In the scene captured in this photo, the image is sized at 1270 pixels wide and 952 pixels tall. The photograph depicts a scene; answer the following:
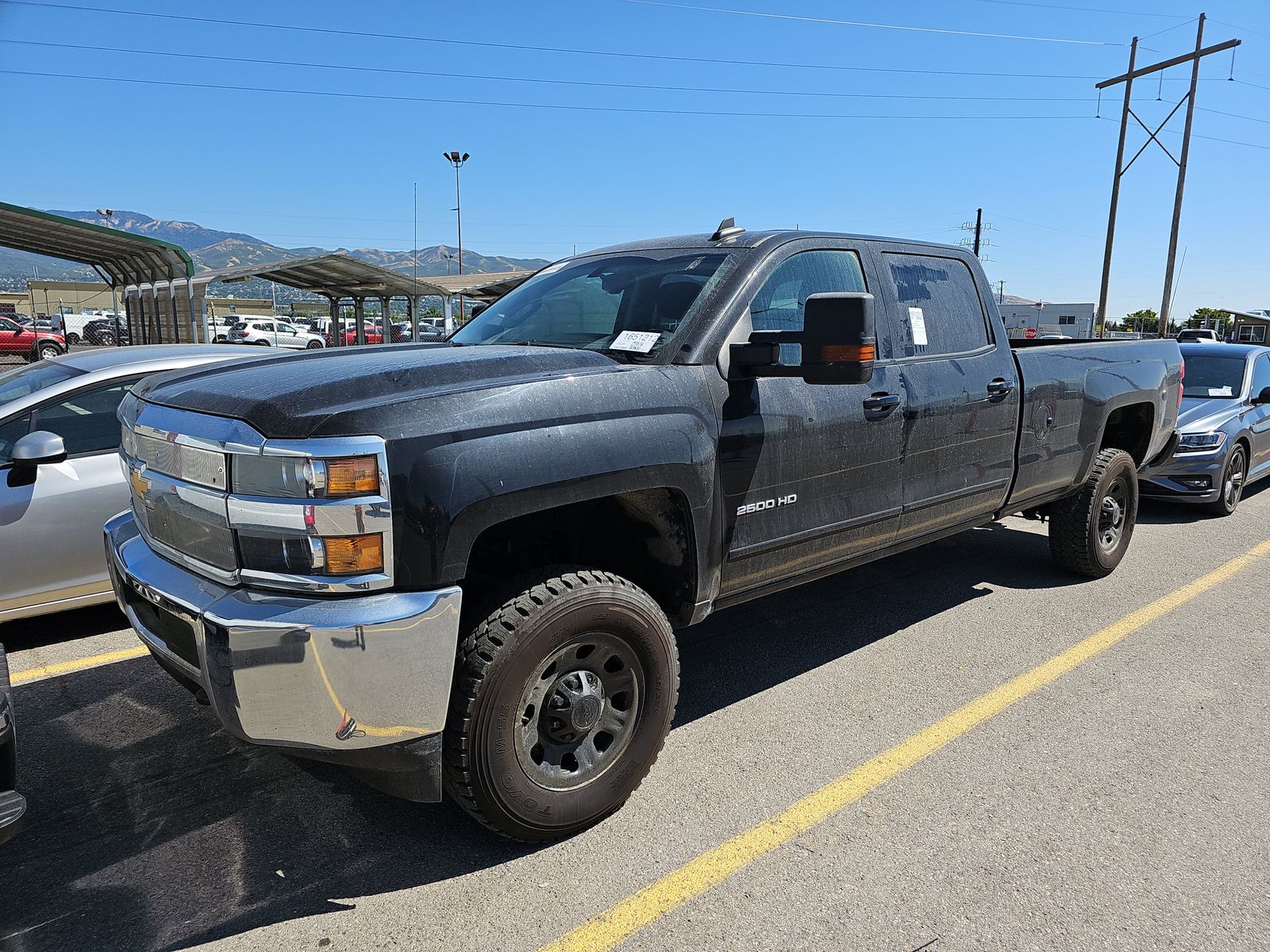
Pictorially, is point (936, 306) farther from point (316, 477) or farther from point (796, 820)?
point (316, 477)

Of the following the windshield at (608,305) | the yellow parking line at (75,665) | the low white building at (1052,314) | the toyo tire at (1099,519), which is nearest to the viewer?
the windshield at (608,305)

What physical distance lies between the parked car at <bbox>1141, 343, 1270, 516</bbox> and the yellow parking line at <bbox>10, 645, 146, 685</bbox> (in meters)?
7.60

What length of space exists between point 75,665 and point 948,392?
14.6 feet

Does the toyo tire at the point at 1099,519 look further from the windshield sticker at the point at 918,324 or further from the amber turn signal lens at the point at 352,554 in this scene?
the amber turn signal lens at the point at 352,554

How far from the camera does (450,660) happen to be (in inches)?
95.2

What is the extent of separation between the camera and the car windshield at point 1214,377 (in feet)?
28.6

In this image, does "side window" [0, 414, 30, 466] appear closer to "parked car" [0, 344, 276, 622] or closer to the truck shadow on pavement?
"parked car" [0, 344, 276, 622]

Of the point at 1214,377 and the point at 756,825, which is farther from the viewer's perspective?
the point at 1214,377

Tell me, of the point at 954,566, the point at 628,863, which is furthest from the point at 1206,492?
the point at 628,863

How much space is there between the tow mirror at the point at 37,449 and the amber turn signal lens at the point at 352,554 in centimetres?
283

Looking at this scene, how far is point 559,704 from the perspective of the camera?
2748 mm

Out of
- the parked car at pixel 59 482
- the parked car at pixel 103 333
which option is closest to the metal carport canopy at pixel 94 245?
the parked car at pixel 103 333

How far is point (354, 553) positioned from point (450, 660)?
407mm

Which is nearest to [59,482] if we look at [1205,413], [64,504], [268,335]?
[64,504]
